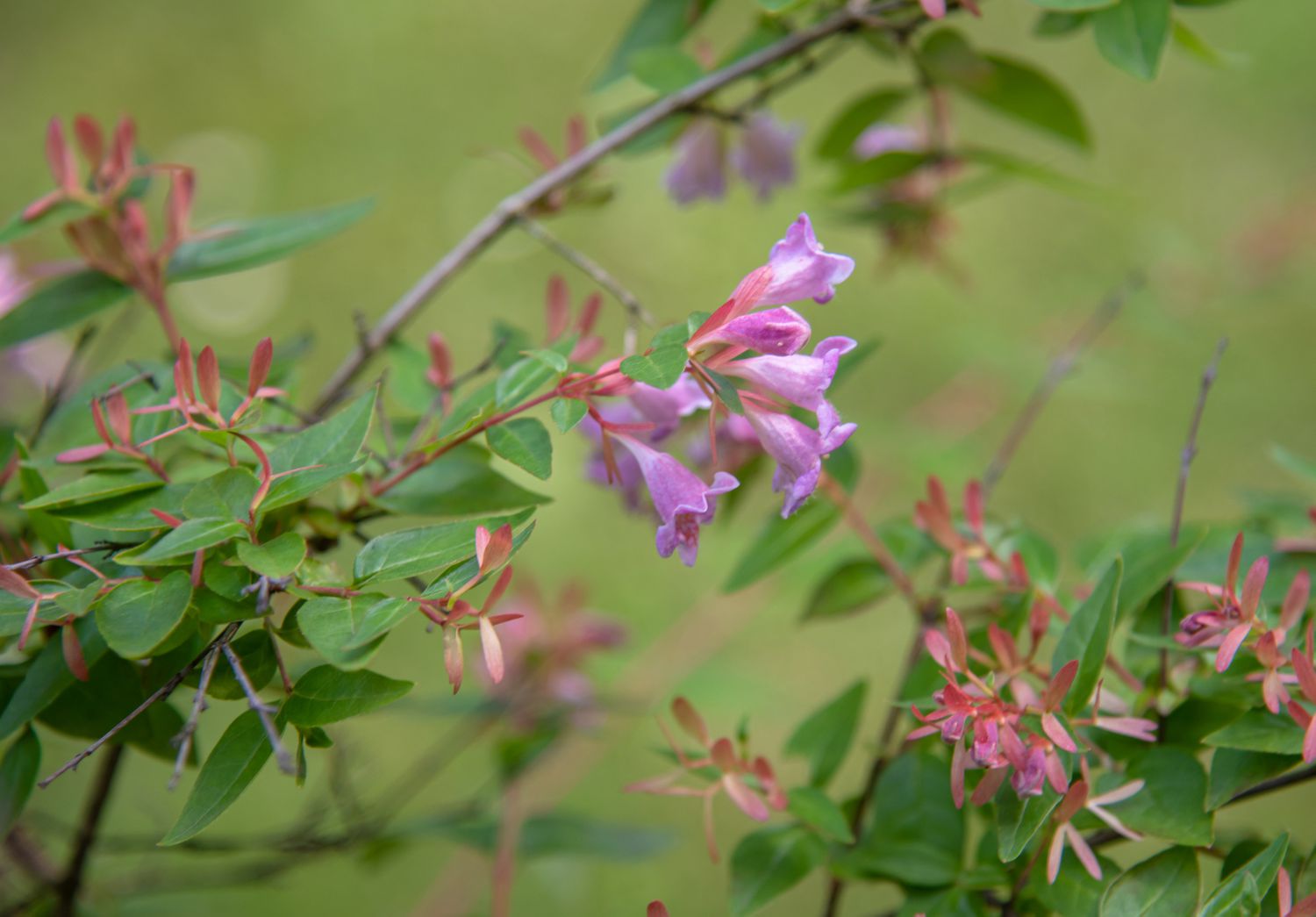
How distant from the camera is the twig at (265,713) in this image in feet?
1.29

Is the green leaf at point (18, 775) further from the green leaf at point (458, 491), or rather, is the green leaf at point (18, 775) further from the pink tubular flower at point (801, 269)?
the pink tubular flower at point (801, 269)

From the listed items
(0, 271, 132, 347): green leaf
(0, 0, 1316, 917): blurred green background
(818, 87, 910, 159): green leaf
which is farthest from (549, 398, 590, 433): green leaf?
(0, 0, 1316, 917): blurred green background

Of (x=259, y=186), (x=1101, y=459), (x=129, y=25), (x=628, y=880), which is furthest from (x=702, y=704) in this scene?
(x=129, y=25)

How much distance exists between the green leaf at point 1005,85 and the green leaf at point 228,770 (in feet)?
2.11

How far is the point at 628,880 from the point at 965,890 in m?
1.29

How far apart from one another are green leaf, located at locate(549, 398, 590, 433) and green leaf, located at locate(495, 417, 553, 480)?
20 millimetres

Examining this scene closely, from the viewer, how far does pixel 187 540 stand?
18.4 inches

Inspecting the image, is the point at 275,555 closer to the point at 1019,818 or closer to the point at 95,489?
the point at 95,489

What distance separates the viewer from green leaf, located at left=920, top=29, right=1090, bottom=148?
2.57 feet

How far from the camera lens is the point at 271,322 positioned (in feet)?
7.59

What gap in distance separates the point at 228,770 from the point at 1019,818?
0.36 m

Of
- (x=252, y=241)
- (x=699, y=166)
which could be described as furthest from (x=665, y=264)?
(x=252, y=241)

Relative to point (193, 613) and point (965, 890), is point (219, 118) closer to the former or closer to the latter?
point (193, 613)

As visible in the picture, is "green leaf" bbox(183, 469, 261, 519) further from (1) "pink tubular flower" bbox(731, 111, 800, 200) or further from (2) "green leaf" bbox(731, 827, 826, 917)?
(1) "pink tubular flower" bbox(731, 111, 800, 200)
